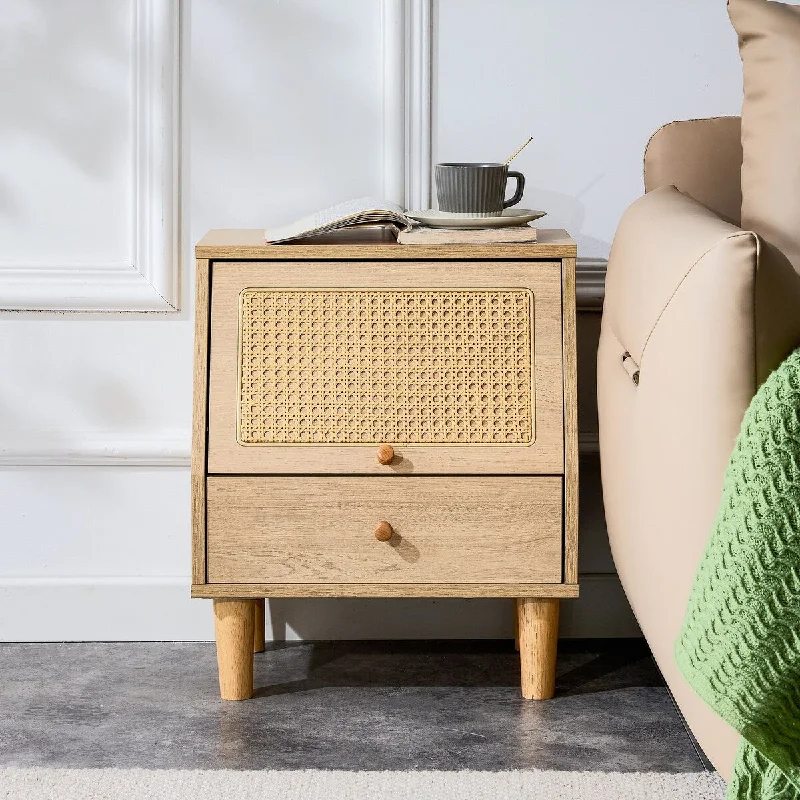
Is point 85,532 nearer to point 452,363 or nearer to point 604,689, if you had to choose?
point 452,363

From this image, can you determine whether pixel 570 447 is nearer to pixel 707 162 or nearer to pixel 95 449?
pixel 707 162

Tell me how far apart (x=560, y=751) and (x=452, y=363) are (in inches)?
19.5

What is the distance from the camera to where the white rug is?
1026 mm

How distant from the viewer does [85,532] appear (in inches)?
60.0

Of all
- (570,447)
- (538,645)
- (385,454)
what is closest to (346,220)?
(385,454)

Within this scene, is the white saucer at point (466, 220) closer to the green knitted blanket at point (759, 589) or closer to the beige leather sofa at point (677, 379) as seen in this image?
the beige leather sofa at point (677, 379)

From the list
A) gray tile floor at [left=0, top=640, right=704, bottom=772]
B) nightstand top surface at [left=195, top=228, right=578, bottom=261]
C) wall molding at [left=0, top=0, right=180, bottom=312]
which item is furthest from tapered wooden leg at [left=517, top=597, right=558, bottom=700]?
wall molding at [left=0, top=0, right=180, bottom=312]

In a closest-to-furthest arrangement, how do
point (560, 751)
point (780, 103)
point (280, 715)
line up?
point (780, 103), point (560, 751), point (280, 715)

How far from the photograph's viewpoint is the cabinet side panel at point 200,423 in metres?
1.19

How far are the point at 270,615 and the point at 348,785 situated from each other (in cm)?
51

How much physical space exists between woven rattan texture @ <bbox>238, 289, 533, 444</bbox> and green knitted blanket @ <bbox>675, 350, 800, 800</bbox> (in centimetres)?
52

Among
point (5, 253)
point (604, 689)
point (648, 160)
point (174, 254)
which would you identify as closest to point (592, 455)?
point (604, 689)

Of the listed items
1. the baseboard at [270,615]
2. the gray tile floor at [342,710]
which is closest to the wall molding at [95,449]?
the baseboard at [270,615]

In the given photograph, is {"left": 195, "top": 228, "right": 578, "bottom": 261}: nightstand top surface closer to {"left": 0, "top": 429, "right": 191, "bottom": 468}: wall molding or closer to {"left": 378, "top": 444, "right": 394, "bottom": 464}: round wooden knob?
{"left": 378, "top": 444, "right": 394, "bottom": 464}: round wooden knob
